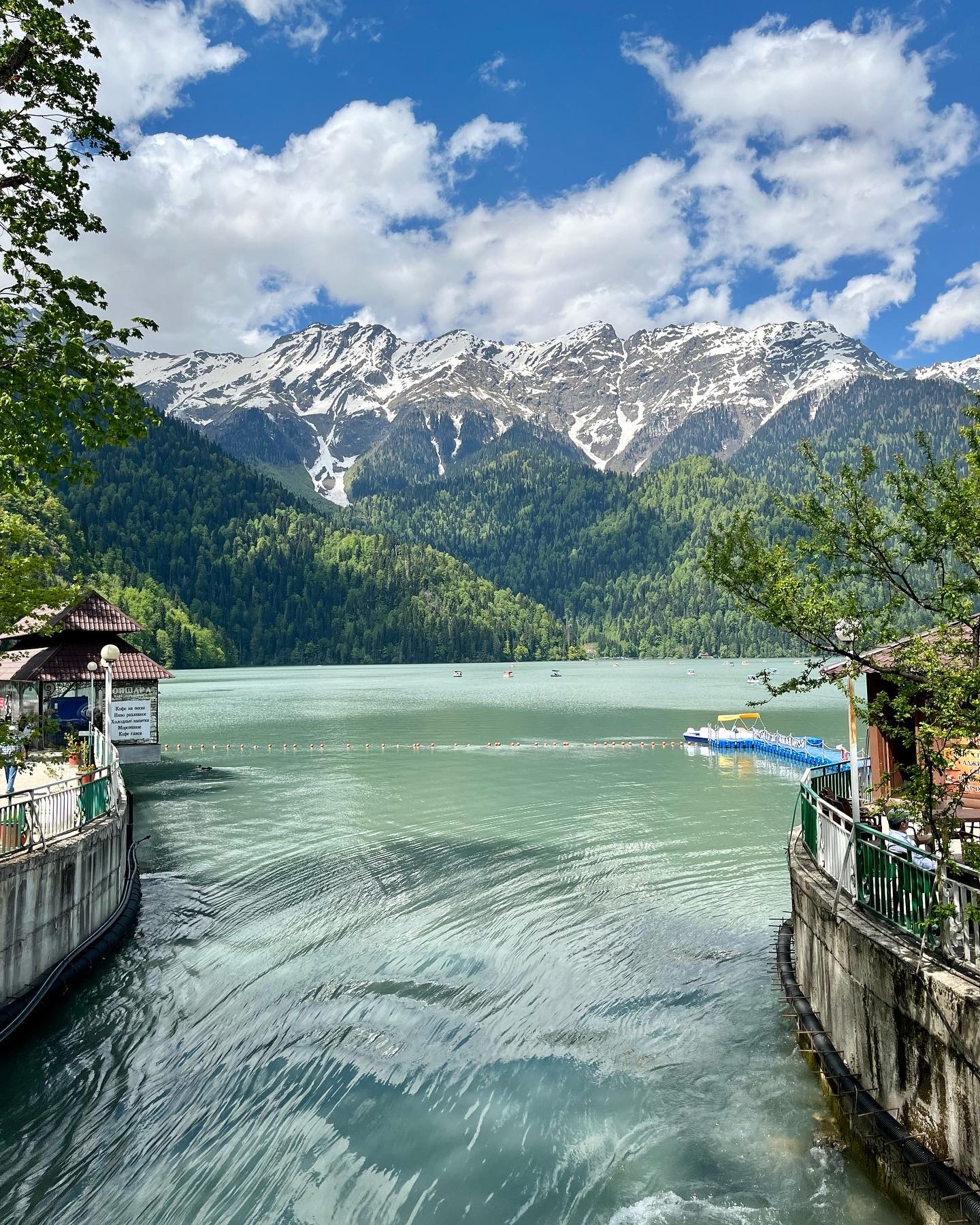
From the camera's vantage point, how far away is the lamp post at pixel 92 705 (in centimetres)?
3472

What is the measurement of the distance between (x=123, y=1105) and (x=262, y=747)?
179ft

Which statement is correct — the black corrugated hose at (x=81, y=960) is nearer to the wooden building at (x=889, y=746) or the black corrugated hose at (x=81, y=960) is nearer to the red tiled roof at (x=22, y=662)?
the wooden building at (x=889, y=746)

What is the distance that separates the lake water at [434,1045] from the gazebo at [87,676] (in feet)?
34.8

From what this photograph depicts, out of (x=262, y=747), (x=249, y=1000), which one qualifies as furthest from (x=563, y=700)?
(x=249, y=1000)

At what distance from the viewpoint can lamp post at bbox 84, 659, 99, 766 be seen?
3472 cm

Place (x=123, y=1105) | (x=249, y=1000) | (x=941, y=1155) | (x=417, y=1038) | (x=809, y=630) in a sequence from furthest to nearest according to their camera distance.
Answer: (x=249, y=1000), (x=417, y=1038), (x=123, y=1105), (x=809, y=630), (x=941, y=1155)

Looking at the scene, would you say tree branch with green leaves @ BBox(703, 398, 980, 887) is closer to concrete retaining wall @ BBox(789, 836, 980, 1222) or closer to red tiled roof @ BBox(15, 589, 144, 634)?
concrete retaining wall @ BBox(789, 836, 980, 1222)

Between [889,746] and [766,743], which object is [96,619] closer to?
[889,746]

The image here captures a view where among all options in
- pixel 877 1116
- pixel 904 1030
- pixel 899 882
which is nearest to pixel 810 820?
pixel 899 882

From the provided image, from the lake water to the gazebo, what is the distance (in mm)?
10604

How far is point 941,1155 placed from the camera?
912 cm

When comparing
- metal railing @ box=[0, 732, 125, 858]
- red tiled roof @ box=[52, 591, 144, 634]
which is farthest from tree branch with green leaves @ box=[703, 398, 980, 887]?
red tiled roof @ box=[52, 591, 144, 634]

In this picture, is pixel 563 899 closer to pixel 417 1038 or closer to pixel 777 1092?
pixel 417 1038

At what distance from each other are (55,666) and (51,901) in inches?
1042
